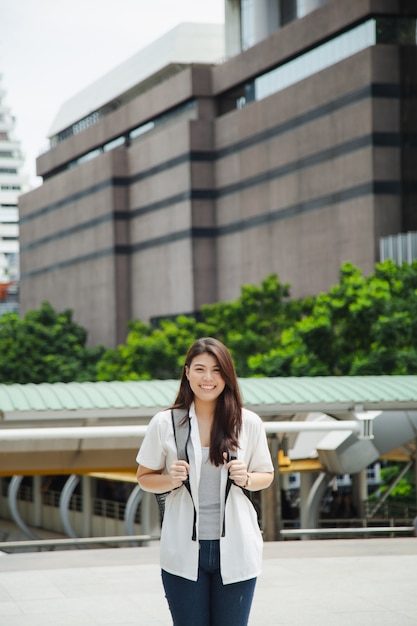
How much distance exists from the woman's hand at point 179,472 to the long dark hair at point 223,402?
5.0 inches

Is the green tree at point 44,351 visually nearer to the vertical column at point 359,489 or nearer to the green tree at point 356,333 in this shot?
the green tree at point 356,333

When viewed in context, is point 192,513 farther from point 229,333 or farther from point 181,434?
point 229,333

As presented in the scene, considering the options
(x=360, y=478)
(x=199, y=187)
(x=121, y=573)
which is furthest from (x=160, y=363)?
(x=121, y=573)

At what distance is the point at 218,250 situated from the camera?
5812 cm

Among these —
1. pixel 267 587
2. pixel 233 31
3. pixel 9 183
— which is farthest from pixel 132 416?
pixel 9 183

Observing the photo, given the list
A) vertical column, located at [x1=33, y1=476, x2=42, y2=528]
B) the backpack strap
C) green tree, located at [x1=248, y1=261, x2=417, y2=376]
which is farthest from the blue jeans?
vertical column, located at [x1=33, y1=476, x2=42, y2=528]

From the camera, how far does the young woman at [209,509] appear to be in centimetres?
471

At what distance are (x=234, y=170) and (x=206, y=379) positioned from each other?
5175 cm

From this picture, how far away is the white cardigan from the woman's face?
0.31 ft

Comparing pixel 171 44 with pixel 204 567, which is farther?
pixel 171 44

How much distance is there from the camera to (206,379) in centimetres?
487

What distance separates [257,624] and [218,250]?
5043 cm

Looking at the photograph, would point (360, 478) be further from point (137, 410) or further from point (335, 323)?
point (137, 410)

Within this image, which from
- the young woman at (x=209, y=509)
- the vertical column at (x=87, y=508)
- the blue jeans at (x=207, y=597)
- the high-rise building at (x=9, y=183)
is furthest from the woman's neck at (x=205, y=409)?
the high-rise building at (x=9, y=183)
